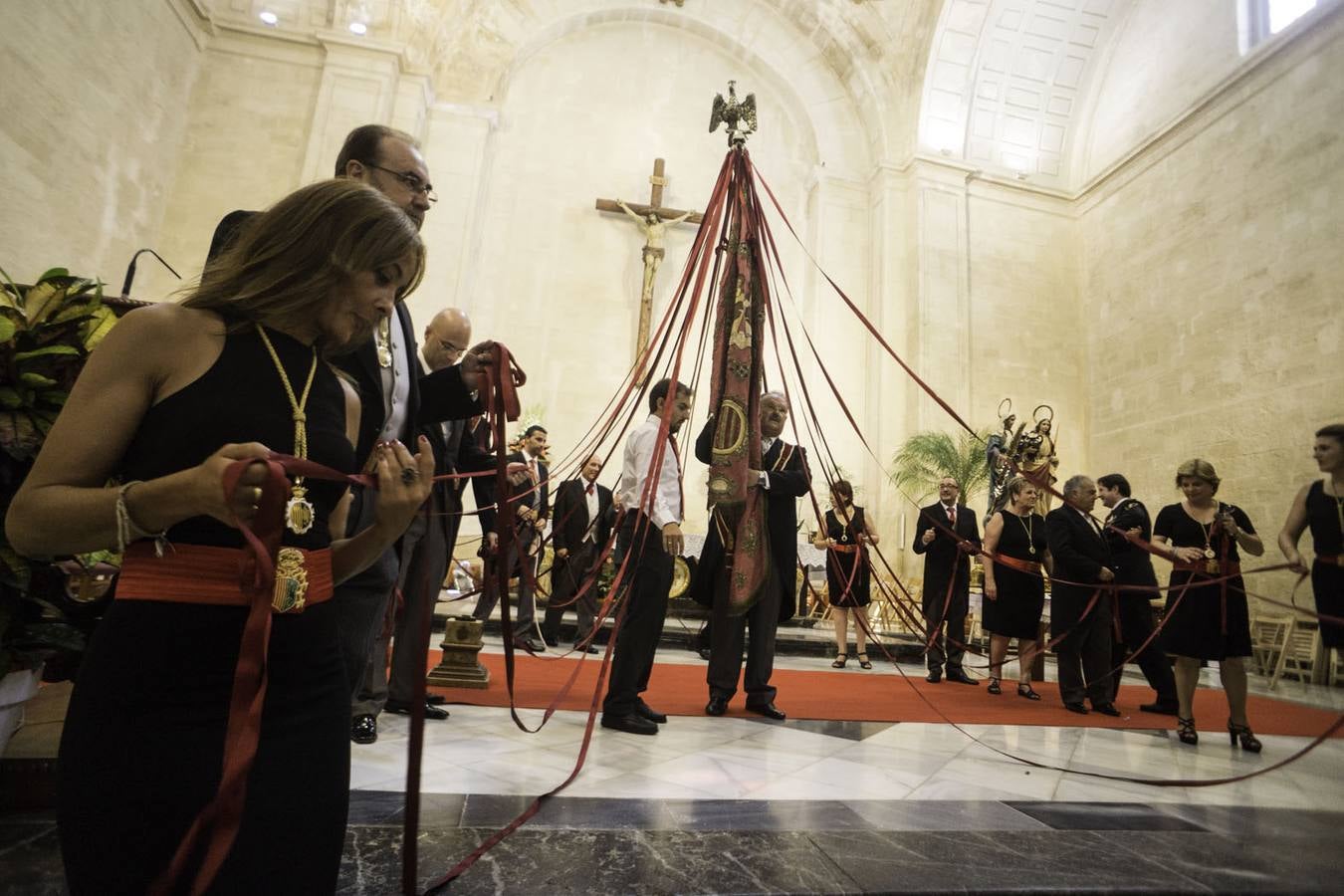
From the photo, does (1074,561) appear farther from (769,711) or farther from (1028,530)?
(769,711)

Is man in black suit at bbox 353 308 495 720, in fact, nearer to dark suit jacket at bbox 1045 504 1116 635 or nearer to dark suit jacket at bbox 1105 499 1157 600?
dark suit jacket at bbox 1045 504 1116 635

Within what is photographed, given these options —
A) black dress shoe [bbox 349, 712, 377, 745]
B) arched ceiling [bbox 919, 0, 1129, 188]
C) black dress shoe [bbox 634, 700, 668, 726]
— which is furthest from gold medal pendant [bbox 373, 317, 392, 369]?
arched ceiling [bbox 919, 0, 1129, 188]

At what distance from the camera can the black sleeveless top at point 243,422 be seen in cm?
98

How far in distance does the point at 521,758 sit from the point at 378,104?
10011 mm

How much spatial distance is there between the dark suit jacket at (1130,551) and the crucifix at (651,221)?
734 centimetres

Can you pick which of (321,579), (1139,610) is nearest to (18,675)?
(321,579)

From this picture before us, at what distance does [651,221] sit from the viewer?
11.5 m

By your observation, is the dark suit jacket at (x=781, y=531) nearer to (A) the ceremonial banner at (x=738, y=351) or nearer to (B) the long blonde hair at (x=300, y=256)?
(A) the ceremonial banner at (x=738, y=351)

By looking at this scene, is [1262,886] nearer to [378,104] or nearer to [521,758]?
[521,758]

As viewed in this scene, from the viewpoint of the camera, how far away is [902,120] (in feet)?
40.2

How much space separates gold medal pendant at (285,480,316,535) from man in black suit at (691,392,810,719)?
2.74 metres

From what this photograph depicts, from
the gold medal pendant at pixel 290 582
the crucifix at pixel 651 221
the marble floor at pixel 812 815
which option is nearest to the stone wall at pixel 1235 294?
the marble floor at pixel 812 815

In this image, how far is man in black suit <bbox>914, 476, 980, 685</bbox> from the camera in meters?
5.91

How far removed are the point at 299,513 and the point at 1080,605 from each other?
5320 millimetres
